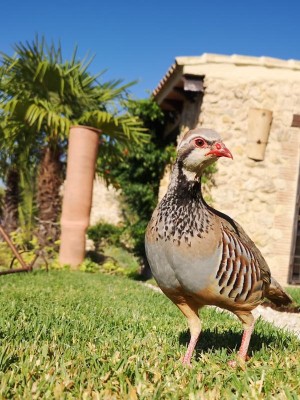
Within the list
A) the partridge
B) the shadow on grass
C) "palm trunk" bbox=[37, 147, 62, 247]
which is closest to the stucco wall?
"palm trunk" bbox=[37, 147, 62, 247]

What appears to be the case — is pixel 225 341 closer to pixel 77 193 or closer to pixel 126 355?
pixel 126 355

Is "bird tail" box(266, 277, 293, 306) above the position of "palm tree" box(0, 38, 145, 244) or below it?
below

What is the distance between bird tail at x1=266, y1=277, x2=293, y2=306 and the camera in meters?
3.39

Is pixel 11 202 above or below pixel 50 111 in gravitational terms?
below

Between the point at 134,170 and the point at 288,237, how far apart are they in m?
5.16

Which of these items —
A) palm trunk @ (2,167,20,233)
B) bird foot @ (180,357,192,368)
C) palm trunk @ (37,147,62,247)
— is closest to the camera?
bird foot @ (180,357,192,368)

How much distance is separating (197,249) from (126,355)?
84cm

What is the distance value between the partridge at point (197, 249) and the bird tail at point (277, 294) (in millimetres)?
328

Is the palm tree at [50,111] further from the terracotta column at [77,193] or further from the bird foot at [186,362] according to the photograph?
the bird foot at [186,362]

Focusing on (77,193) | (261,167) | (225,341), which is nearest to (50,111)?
(77,193)

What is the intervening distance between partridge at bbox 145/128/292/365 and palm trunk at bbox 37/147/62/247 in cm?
826

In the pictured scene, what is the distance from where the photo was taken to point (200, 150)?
9.27ft

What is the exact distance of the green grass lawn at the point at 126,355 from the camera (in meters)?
2.36

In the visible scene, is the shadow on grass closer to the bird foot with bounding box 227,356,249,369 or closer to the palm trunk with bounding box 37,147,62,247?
→ the bird foot with bounding box 227,356,249,369
